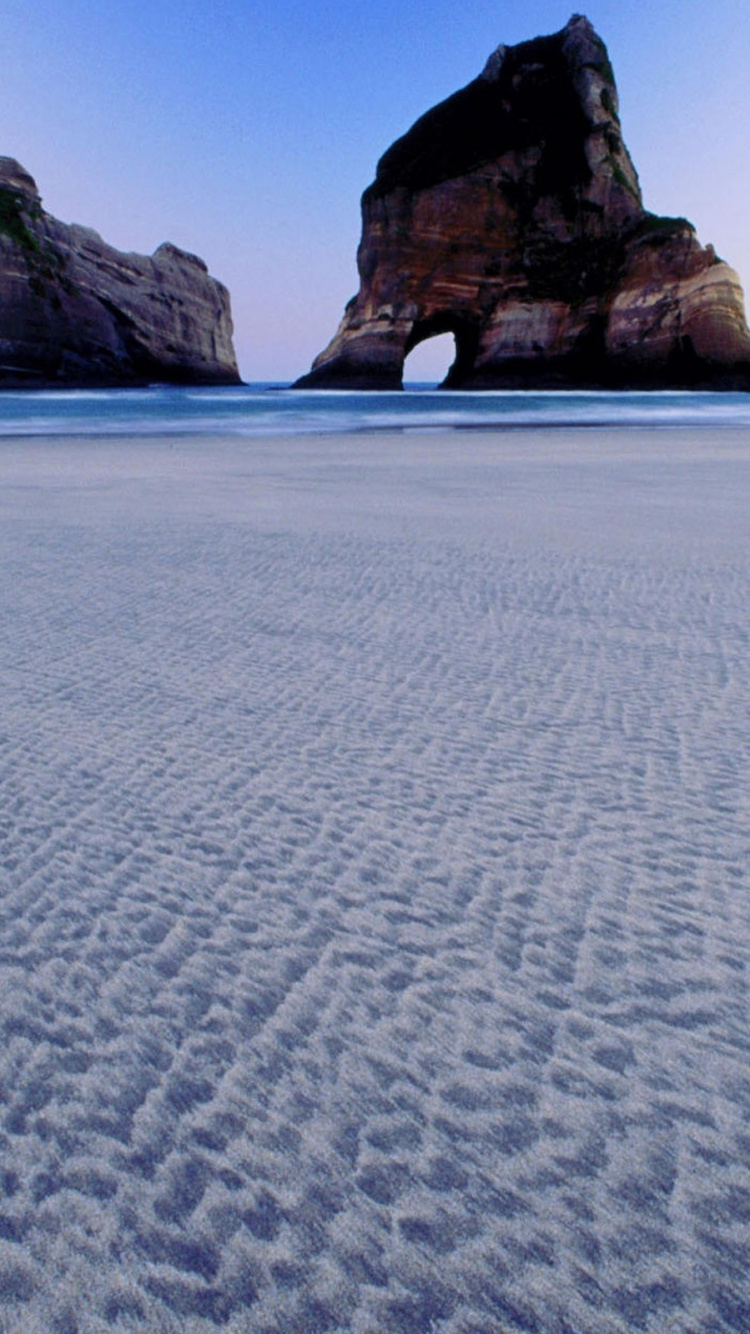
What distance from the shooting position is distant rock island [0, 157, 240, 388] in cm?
3366

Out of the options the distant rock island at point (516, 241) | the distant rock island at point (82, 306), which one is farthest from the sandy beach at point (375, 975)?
the distant rock island at point (82, 306)

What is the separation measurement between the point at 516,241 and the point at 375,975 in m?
41.6

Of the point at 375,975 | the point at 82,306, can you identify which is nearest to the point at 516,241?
the point at 82,306

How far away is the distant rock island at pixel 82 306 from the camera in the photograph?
33.7 metres

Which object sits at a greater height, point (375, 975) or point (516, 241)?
point (516, 241)

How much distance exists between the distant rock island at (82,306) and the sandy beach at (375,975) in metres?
37.4

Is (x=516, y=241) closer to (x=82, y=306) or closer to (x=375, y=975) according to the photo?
(x=82, y=306)

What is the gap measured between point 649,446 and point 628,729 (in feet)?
22.1

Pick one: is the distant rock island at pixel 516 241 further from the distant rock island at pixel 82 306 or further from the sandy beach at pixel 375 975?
the sandy beach at pixel 375 975

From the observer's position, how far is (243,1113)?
22.2 inches

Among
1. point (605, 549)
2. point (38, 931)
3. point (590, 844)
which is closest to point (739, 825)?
point (590, 844)

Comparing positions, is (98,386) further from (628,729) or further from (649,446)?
(628,729)

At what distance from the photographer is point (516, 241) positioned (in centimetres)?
3656

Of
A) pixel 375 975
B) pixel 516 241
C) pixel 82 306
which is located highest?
pixel 516 241
